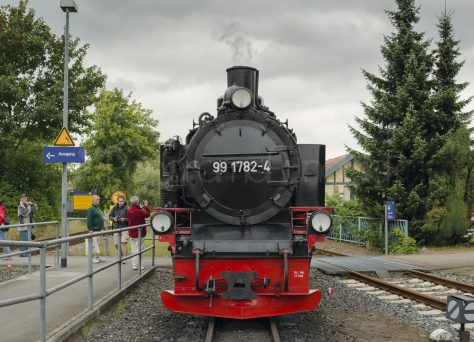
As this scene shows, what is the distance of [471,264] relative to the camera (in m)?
12.9

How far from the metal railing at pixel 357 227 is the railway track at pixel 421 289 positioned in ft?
19.5

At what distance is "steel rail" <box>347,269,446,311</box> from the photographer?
803cm

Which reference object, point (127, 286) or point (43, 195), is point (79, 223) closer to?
point (43, 195)

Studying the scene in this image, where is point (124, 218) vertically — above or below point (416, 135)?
below

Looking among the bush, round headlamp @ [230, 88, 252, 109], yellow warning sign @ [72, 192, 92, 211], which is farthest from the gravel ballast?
yellow warning sign @ [72, 192, 92, 211]

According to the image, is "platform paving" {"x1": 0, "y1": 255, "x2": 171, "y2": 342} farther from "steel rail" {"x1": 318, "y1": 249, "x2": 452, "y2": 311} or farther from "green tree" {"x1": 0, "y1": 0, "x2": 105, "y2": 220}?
"green tree" {"x1": 0, "y1": 0, "x2": 105, "y2": 220}

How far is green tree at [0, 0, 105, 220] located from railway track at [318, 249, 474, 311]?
13.0m

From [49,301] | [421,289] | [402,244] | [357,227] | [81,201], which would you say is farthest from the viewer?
[357,227]

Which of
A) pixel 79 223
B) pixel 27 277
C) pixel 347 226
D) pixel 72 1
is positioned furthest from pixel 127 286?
pixel 79 223

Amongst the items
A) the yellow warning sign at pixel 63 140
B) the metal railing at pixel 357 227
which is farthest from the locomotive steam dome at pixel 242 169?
the metal railing at pixel 357 227

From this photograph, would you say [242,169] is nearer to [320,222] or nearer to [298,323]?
[320,222]

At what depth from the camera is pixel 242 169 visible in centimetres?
677

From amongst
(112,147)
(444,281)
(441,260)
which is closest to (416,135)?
(441,260)

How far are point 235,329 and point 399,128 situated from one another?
12.3 m
